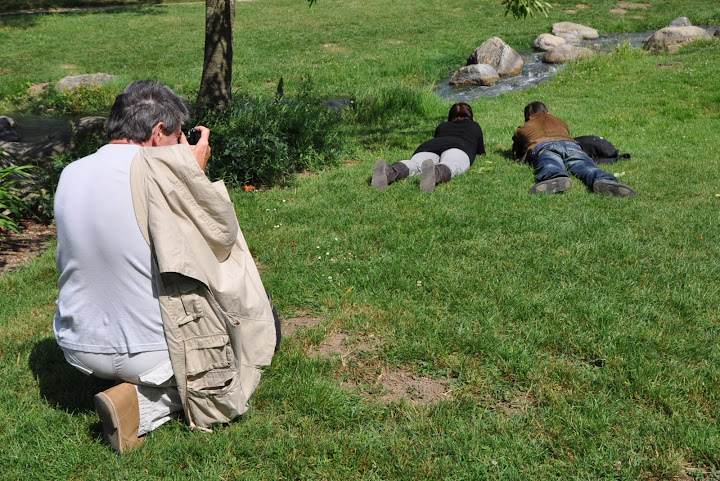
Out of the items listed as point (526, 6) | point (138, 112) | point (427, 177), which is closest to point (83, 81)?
point (526, 6)

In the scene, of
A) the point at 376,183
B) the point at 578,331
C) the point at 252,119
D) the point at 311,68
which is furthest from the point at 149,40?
the point at 578,331

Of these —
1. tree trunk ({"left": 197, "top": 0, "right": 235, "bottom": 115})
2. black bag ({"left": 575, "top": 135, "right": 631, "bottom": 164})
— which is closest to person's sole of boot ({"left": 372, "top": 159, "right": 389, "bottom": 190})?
tree trunk ({"left": 197, "top": 0, "right": 235, "bottom": 115})

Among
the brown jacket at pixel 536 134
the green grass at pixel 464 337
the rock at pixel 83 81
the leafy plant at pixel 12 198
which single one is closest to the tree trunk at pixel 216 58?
the green grass at pixel 464 337

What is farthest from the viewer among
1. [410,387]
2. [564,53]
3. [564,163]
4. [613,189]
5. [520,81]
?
[564,53]

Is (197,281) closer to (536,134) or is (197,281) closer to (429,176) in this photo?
(429,176)

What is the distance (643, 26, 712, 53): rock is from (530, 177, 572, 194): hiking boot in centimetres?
1263

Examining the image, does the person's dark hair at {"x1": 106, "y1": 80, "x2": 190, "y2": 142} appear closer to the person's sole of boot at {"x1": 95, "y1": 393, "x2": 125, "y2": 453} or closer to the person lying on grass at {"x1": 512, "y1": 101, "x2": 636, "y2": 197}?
the person's sole of boot at {"x1": 95, "y1": 393, "x2": 125, "y2": 453}

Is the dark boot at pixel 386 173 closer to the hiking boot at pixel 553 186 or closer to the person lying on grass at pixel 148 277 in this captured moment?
the hiking boot at pixel 553 186

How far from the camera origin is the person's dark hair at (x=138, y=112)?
9.77ft

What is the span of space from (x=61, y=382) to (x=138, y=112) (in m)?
1.75

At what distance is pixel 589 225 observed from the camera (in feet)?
18.1

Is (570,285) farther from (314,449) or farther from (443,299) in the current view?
(314,449)

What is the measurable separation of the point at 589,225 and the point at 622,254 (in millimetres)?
653

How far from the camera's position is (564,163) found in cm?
715
